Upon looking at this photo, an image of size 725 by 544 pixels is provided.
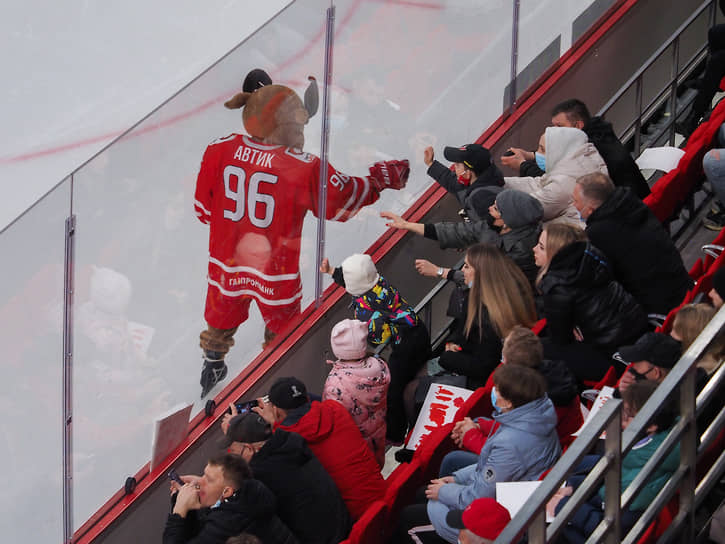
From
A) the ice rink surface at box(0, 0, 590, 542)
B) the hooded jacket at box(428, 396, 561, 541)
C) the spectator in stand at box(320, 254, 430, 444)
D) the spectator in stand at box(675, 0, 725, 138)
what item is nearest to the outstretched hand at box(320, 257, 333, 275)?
the ice rink surface at box(0, 0, 590, 542)

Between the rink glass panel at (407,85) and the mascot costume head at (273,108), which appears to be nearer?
the mascot costume head at (273,108)

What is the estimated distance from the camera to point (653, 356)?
292 cm

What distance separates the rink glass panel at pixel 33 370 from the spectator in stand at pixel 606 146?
2094mm

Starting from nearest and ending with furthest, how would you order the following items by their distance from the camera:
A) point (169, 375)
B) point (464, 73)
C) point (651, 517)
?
1. point (651, 517)
2. point (169, 375)
3. point (464, 73)

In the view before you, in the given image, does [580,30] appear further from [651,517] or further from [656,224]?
[651,517]

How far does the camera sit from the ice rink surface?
3.59 m

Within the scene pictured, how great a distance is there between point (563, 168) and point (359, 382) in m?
1.27

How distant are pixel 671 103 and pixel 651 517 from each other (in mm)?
3261

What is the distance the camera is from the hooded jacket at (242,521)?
2889 mm

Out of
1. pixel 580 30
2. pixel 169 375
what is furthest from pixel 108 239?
pixel 580 30

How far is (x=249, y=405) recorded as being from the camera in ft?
12.3

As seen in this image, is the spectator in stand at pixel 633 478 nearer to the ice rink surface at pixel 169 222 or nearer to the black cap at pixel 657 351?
the black cap at pixel 657 351

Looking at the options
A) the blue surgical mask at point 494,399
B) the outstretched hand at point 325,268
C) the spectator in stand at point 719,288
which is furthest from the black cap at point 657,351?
the outstretched hand at point 325,268

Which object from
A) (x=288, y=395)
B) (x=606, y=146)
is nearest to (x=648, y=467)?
(x=288, y=395)
